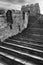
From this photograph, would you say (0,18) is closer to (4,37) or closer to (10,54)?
(4,37)

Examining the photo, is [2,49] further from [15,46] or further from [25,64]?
[25,64]

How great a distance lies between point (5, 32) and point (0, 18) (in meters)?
1.07

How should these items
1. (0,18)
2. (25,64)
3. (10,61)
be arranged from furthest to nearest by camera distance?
(0,18), (10,61), (25,64)

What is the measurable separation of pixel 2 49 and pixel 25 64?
189 cm

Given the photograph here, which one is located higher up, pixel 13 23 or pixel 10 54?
pixel 13 23

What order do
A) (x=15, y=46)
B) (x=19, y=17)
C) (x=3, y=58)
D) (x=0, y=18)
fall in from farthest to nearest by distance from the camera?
1. (x=19, y=17)
2. (x=0, y=18)
3. (x=15, y=46)
4. (x=3, y=58)

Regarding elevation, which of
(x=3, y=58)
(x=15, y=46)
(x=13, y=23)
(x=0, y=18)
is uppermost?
(x=0, y=18)

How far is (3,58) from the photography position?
3.92 meters

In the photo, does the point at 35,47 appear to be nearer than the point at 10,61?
No

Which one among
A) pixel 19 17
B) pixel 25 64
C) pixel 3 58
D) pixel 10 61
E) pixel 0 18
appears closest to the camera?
pixel 25 64

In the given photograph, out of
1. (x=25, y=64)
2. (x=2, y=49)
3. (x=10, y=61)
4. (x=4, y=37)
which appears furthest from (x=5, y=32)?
(x=25, y=64)

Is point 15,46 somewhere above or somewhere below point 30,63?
above

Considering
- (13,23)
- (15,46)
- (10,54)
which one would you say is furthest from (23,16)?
(10,54)

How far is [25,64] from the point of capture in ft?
10.4
